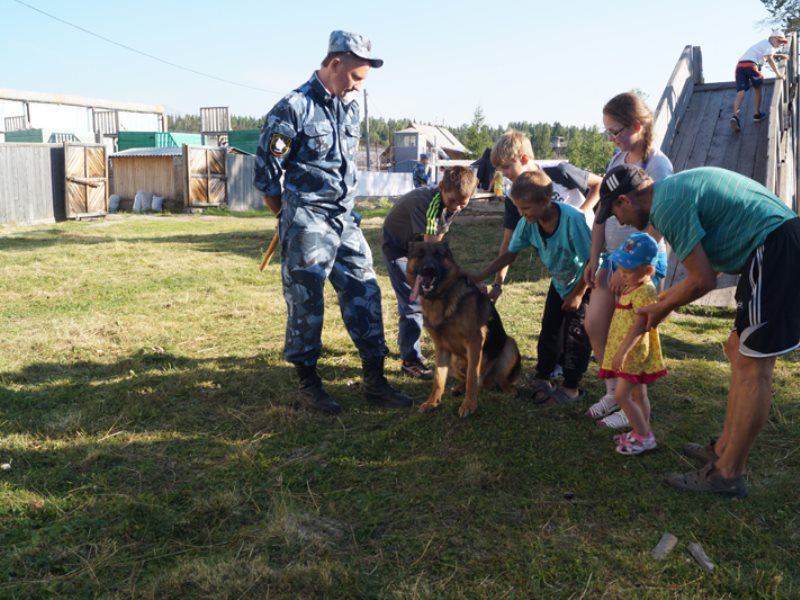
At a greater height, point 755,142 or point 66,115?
point 66,115

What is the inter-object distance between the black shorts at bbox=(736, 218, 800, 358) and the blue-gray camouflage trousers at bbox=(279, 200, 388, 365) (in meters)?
2.59

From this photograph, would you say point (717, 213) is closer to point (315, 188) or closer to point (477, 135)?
point (315, 188)

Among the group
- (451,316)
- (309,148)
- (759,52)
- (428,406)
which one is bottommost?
(428,406)

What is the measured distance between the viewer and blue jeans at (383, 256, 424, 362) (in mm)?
5465

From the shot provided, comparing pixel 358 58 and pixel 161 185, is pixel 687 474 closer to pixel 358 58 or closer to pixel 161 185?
pixel 358 58

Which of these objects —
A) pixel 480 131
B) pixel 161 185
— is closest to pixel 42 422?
pixel 161 185

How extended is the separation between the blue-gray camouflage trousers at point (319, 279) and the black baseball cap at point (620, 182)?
1950mm

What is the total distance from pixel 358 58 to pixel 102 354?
382cm

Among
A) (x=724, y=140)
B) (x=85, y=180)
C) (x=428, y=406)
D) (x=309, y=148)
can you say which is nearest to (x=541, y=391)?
(x=428, y=406)

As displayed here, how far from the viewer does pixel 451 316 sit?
14.8 feet

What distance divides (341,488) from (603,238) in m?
2.23

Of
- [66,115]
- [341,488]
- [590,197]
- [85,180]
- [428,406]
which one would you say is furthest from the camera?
[66,115]

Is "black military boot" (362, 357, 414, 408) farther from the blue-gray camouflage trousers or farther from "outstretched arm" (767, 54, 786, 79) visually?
"outstretched arm" (767, 54, 786, 79)

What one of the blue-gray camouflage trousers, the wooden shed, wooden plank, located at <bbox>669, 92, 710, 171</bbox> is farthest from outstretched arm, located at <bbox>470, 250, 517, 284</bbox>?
the wooden shed
